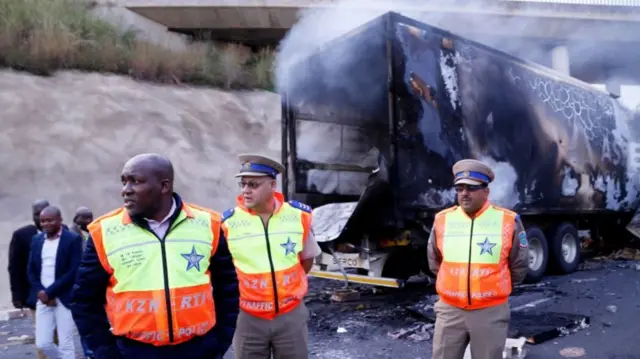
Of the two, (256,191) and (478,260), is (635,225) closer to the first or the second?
(478,260)

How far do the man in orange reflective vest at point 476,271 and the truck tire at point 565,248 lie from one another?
18.4 feet

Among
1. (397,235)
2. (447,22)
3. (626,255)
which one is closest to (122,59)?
(447,22)

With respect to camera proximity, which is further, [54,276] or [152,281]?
[54,276]

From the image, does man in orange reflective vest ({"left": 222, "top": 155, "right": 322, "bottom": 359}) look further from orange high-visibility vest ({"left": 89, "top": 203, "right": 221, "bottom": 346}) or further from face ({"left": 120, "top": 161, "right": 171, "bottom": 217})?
face ({"left": 120, "top": 161, "right": 171, "bottom": 217})

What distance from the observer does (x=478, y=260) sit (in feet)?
10.5

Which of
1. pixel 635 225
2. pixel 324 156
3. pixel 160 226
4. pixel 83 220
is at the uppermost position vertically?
pixel 324 156

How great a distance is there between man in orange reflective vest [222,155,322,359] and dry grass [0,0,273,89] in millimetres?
10873

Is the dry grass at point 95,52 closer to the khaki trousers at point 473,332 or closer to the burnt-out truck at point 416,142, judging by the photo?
the burnt-out truck at point 416,142

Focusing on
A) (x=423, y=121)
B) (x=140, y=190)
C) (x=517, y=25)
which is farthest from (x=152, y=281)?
(x=517, y=25)

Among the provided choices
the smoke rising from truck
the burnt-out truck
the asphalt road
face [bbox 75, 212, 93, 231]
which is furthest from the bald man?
the smoke rising from truck

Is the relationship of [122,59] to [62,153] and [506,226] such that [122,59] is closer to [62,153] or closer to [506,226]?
[62,153]

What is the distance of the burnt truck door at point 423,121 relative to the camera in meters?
6.15

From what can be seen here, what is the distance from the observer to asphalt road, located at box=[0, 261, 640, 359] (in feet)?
16.3

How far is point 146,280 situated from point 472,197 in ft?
6.27
